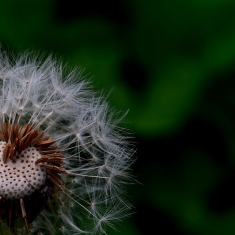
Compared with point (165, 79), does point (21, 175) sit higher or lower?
lower

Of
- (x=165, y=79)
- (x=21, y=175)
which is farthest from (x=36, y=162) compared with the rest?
(x=165, y=79)

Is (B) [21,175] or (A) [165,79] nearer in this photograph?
(B) [21,175]

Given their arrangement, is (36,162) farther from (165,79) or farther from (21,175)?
(165,79)

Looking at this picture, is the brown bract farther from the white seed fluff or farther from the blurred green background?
the blurred green background

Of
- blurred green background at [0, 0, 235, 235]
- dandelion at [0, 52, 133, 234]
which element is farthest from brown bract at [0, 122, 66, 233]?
blurred green background at [0, 0, 235, 235]

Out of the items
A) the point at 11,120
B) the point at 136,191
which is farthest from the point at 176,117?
the point at 11,120

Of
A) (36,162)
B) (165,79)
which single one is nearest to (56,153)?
(36,162)
